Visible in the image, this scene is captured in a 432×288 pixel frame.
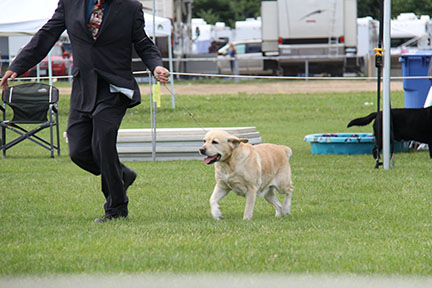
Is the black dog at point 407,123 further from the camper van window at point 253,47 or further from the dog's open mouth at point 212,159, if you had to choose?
the camper van window at point 253,47

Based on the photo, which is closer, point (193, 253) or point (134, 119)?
point (193, 253)

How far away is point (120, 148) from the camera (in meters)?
11.6

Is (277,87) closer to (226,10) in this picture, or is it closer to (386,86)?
(386,86)

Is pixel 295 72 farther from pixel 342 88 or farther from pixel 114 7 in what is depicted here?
pixel 114 7

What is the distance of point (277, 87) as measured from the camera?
25.7 metres

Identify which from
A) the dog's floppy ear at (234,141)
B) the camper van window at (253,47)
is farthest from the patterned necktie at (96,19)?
the camper van window at (253,47)

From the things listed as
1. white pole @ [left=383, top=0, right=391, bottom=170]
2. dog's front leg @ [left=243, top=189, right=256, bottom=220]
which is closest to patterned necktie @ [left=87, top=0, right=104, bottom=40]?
dog's front leg @ [left=243, top=189, right=256, bottom=220]

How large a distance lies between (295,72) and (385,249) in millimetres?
25264

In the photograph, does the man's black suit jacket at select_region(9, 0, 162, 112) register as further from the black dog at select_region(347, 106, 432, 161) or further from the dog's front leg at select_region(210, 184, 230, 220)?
the black dog at select_region(347, 106, 432, 161)

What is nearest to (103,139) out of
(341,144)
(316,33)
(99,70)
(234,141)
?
(99,70)

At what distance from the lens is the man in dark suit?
6.04m

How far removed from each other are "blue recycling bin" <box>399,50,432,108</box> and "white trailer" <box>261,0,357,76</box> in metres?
14.1

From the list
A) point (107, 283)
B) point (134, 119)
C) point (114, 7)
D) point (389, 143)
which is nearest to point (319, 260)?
point (107, 283)

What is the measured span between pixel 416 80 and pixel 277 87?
12227 millimetres
